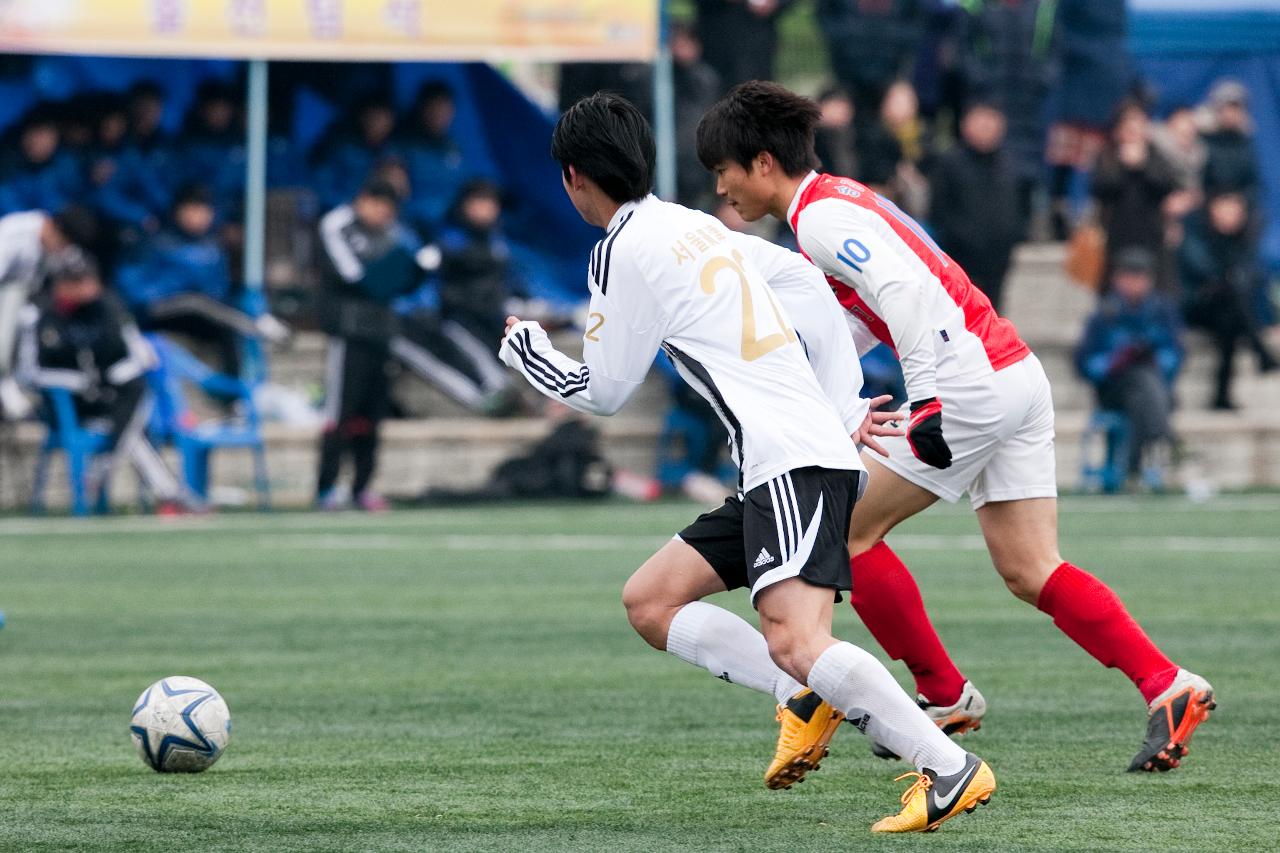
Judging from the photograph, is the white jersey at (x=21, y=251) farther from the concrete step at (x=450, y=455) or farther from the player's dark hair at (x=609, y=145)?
the player's dark hair at (x=609, y=145)

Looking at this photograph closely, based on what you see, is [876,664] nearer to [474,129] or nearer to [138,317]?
[138,317]

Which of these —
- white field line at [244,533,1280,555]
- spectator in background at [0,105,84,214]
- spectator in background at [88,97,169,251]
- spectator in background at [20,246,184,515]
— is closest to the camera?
white field line at [244,533,1280,555]

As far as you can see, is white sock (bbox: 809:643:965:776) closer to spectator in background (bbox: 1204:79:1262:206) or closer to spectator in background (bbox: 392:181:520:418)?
spectator in background (bbox: 392:181:520:418)

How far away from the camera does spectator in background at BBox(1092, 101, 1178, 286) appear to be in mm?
18984

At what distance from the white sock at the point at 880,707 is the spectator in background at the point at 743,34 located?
47.7 ft

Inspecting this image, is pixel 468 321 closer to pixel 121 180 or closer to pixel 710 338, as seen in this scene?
pixel 121 180

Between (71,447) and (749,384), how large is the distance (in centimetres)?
1257

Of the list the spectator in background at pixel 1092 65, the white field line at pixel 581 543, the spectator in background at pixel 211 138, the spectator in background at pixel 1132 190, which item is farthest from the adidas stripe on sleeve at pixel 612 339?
the spectator in background at pixel 1092 65

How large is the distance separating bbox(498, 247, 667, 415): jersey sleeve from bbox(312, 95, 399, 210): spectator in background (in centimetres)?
1493

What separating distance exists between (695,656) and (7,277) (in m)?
13.0

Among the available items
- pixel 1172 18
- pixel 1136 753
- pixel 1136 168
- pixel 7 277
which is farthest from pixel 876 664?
pixel 1172 18

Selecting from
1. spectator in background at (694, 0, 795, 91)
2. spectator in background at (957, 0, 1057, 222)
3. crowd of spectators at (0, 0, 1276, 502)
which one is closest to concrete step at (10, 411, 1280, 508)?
crowd of spectators at (0, 0, 1276, 502)

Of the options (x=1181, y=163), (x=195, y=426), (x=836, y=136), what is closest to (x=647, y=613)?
(x=195, y=426)

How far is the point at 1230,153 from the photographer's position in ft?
65.1
